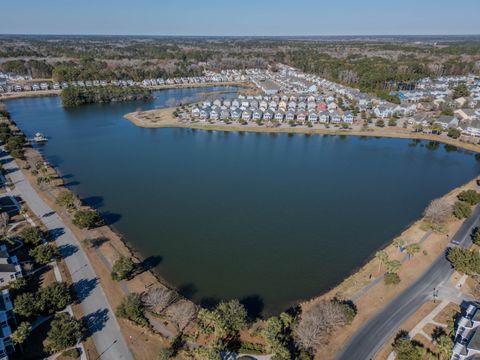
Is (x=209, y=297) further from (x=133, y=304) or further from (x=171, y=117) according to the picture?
(x=171, y=117)

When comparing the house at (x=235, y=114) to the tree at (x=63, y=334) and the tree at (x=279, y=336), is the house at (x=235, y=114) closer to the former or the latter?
the tree at (x=279, y=336)

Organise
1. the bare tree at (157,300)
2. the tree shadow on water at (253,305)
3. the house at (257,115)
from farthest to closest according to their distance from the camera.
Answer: the house at (257,115) → the tree shadow on water at (253,305) → the bare tree at (157,300)

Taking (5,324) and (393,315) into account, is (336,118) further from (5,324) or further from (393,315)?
(5,324)

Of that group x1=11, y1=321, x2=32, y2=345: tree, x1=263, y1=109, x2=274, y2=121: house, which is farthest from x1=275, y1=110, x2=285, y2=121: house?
x1=11, y1=321, x2=32, y2=345: tree

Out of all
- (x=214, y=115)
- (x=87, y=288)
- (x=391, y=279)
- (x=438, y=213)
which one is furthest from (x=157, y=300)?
(x=214, y=115)

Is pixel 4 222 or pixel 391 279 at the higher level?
pixel 4 222

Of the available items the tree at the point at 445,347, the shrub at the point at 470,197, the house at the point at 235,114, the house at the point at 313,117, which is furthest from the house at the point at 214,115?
the tree at the point at 445,347

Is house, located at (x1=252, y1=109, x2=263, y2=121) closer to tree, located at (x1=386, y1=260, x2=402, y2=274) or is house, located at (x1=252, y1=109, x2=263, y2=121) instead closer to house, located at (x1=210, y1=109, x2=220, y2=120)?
house, located at (x1=210, y1=109, x2=220, y2=120)

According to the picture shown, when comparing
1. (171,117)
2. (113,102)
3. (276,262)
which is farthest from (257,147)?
(113,102)
